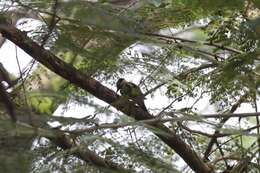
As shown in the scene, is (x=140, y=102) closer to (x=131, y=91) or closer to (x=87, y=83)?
(x=131, y=91)

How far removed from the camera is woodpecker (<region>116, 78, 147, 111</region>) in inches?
49.8

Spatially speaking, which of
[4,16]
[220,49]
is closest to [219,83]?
[220,49]

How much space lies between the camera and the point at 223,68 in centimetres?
110

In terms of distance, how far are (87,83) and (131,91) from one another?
0.36 ft

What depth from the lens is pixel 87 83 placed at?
1253 mm

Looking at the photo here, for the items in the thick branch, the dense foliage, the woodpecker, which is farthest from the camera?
the woodpecker

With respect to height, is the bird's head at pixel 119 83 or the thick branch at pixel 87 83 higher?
the bird's head at pixel 119 83

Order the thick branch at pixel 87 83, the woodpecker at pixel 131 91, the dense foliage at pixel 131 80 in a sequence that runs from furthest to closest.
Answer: the woodpecker at pixel 131 91
the thick branch at pixel 87 83
the dense foliage at pixel 131 80

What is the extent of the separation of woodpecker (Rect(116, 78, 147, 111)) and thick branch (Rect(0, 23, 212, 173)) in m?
0.02

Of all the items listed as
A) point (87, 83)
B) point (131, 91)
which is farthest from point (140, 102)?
point (87, 83)

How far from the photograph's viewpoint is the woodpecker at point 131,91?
1266mm

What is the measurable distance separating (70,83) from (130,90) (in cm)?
16

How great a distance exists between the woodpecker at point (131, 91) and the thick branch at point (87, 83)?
2 centimetres

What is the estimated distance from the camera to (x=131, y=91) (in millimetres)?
1268
